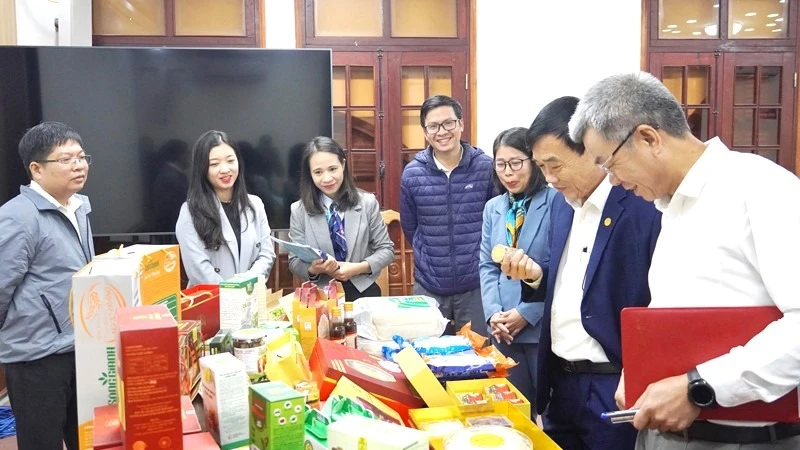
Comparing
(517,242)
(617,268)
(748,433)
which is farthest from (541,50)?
(748,433)

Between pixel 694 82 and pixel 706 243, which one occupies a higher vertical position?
pixel 694 82

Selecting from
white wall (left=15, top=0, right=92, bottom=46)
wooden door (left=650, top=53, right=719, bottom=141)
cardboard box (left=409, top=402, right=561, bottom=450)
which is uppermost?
white wall (left=15, top=0, right=92, bottom=46)

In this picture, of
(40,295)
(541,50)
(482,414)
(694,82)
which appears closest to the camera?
(482,414)

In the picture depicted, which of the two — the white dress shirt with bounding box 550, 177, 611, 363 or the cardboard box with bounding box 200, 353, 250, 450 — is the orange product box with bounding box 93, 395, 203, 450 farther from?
the white dress shirt with bounding box 550, 177, 611, 363

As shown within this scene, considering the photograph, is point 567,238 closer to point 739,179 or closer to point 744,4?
point 739,179

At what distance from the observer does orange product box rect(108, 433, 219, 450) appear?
1008mm

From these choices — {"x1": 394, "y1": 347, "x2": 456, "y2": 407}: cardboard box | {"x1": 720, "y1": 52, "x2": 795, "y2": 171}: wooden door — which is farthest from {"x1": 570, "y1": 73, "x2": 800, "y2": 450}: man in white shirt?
{"x1": 720, "y1": 52, "x2": 795, "y2": 171}: wooden door

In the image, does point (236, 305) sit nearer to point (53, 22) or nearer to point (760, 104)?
point (53, 22)

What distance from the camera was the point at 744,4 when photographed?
4.68 m

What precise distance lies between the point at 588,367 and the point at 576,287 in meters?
0.20

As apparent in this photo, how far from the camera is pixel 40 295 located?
7.15 feet

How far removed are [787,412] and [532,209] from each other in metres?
1.22

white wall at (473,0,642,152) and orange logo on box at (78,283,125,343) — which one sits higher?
white wall at (473,0,642,152)

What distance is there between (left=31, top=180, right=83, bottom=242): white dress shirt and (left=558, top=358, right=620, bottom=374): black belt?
1.84 meters
